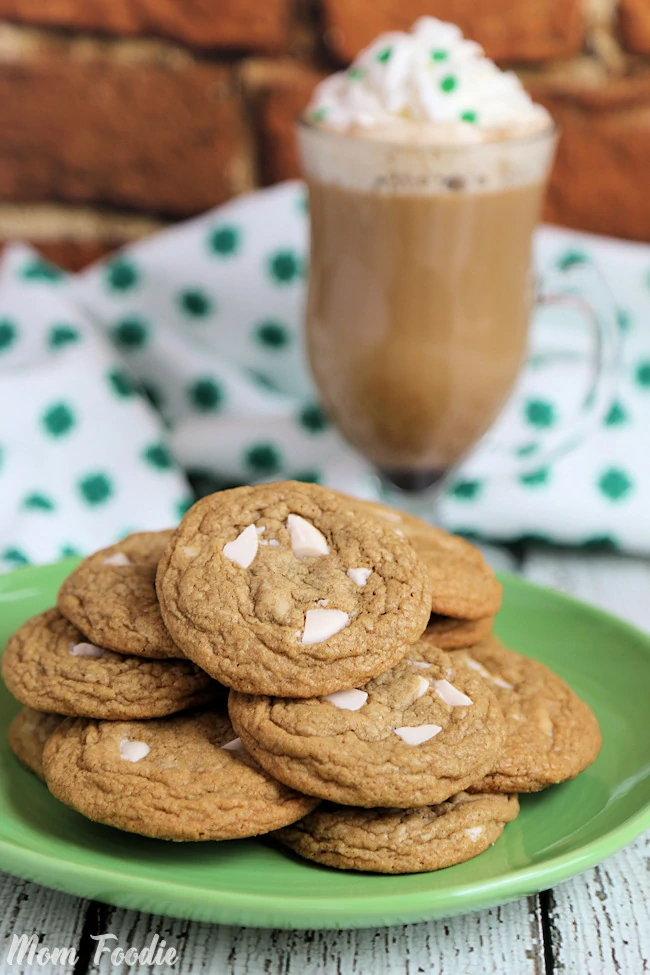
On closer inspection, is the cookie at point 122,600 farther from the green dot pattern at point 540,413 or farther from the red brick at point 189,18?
the red brick at point 189,18

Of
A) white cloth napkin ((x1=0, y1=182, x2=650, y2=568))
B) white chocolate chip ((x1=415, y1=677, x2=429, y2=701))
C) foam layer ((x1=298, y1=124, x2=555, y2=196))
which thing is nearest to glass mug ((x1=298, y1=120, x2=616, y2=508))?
foam layer ((x1=298, y1=124, x2=555, y2=196))

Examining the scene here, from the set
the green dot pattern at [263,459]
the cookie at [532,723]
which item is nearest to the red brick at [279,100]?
the green dot pattern at [263,459]

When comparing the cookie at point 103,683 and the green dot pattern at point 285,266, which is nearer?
the cookie at point 103,683

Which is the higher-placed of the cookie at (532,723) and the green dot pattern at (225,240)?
the cookie at (532,723)

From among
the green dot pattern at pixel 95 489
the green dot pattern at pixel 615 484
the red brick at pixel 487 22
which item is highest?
the red brick at pixel 487 22

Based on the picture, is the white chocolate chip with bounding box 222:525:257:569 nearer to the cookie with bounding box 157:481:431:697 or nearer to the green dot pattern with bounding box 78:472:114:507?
the cookie with bounding box 157:481:431:697

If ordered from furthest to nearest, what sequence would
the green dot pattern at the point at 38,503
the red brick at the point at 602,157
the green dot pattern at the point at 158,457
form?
the red brick at the point at 602,157
the green dot pattern at the point at 158,457
the green dot pattern at the point at 38,503
